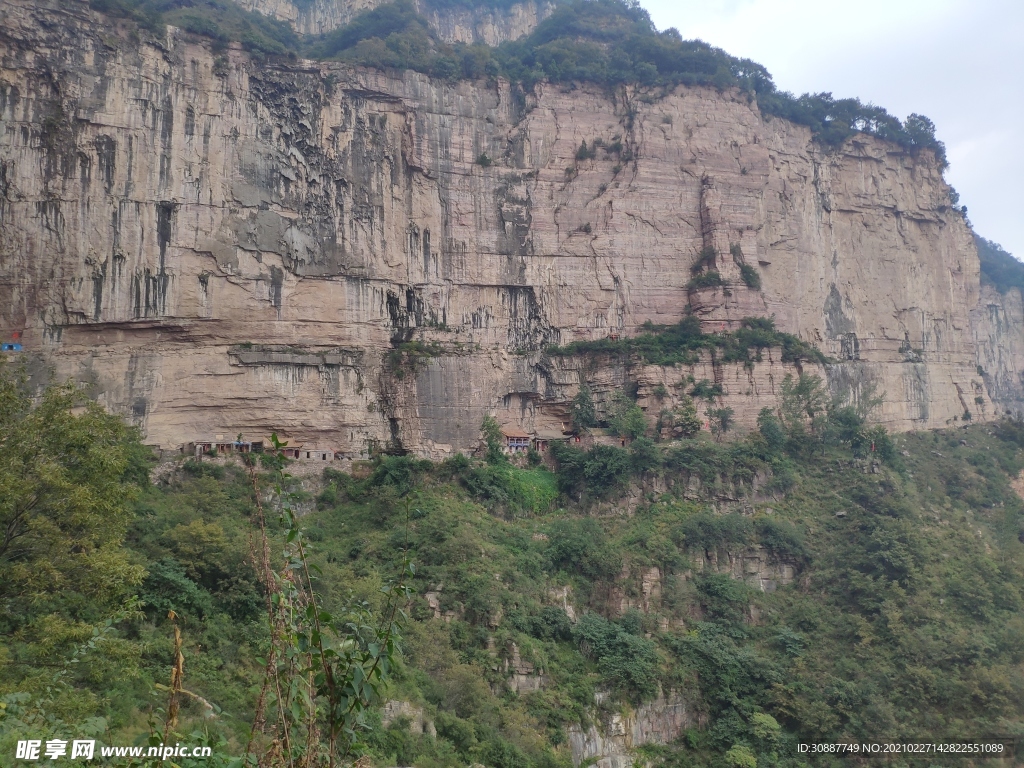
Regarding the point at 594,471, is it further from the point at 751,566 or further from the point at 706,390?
the point at 706,390

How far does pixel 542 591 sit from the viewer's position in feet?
58.6

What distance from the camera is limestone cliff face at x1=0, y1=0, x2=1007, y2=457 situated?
20.9 meters

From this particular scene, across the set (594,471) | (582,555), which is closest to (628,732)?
(582,555)

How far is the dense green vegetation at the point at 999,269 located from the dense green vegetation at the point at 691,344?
25.8 metres

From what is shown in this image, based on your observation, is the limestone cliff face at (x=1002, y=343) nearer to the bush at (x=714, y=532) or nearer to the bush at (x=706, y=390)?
the bush at (x=706, y=390)

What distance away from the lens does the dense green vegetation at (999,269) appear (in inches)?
1843

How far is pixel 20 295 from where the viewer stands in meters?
20.4

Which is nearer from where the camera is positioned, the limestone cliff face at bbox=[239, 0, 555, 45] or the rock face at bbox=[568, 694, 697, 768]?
the rock face at bbox=[568, 694, 697, 768]

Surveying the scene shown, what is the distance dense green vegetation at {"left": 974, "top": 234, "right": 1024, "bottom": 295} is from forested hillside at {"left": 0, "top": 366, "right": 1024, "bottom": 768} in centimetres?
2591

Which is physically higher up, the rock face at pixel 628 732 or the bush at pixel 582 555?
the bush at pixel 582 555

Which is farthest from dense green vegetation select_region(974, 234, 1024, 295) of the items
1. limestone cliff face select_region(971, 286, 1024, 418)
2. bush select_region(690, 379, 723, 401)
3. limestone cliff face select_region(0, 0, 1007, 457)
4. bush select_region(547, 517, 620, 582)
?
bush select_region(547, 517, 620, 582)

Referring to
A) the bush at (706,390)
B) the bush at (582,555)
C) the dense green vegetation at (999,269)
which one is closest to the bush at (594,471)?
the bush at (582,555)

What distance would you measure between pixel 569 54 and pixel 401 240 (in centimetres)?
1145

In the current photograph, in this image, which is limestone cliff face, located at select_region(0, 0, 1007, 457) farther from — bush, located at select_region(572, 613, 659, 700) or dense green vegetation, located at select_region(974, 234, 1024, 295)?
dense green vegetation, located at select_region(974, 234, 1024, 295)
